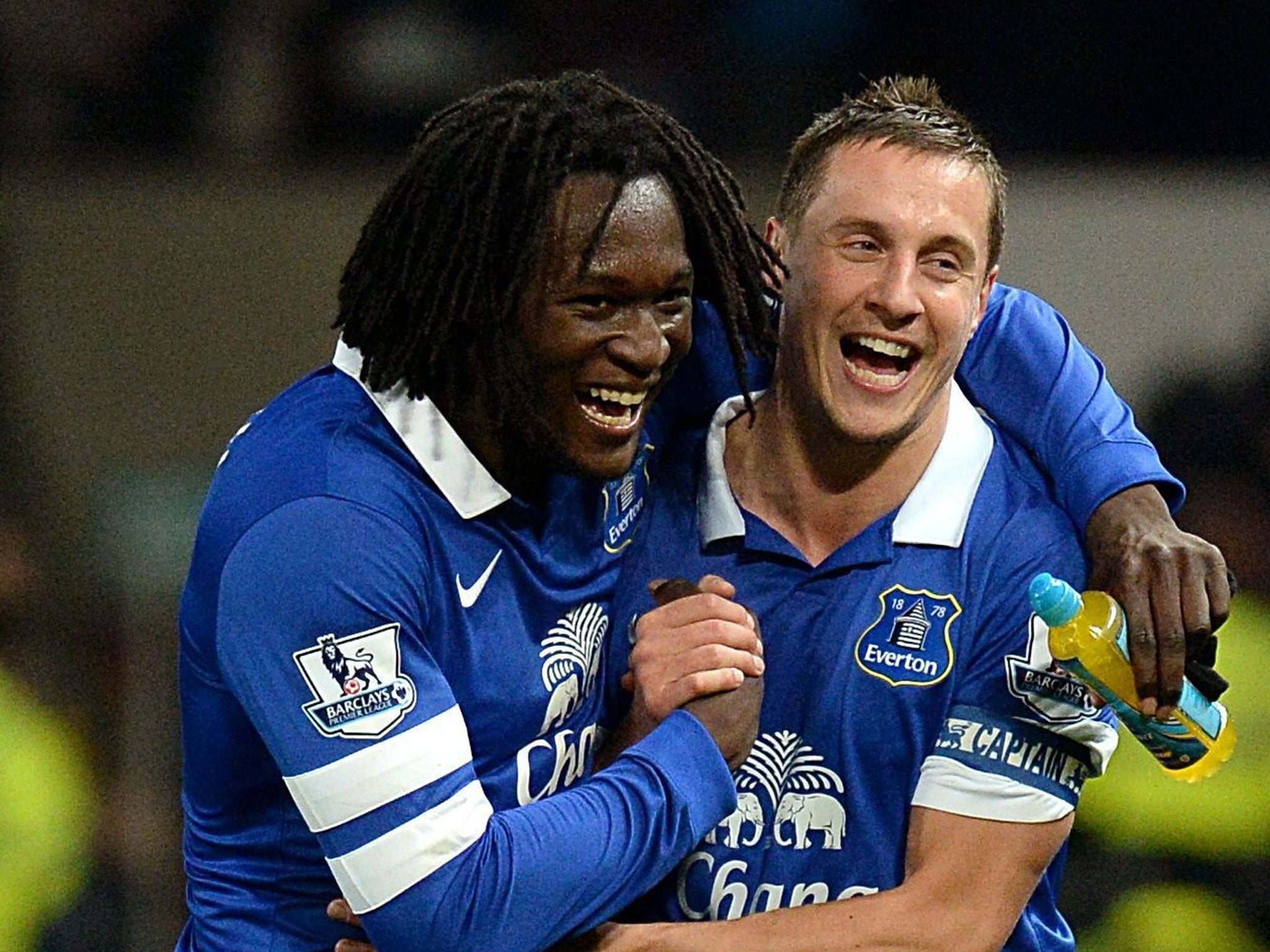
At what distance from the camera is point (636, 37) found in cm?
370

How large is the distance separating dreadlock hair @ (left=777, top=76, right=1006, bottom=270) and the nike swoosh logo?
1.67 ft

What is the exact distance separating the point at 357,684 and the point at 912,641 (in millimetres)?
555

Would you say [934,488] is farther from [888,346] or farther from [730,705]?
[730,705]

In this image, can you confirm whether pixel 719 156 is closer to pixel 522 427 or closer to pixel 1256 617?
pixel 1256 617

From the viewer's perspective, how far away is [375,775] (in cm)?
153

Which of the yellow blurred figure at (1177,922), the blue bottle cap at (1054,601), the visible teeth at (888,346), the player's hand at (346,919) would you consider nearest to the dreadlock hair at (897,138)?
the visible teeth at (888,346)

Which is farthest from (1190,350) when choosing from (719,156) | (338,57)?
(338,57)

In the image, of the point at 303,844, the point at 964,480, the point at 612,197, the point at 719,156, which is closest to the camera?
the point at 612,197

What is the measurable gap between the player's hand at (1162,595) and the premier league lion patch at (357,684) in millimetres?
619

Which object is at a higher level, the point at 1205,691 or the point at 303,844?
the point at 1205,691

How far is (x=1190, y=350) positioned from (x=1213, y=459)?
0.21 metres

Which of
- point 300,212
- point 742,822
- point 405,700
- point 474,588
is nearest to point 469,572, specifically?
point 474,588

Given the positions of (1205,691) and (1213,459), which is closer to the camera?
(1205,691)

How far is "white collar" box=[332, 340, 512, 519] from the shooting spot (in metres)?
1.60
